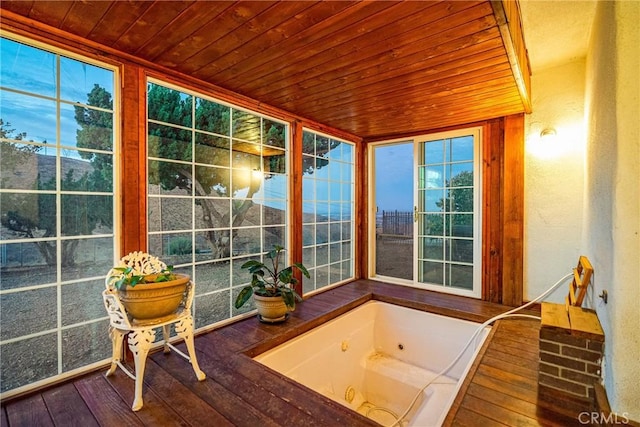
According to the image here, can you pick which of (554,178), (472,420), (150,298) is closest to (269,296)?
(150,298)

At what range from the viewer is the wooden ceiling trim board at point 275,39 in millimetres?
1403

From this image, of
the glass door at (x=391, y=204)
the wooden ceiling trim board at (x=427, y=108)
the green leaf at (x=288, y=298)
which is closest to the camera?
the wooden ceiling trim board at (x=427, y=108)

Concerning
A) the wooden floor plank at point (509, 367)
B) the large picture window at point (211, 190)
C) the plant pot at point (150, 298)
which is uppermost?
the large picture window at point (211, 190)

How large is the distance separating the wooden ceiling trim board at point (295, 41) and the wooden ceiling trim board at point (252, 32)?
0.13 m

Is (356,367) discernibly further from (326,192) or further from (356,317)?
(326,192)

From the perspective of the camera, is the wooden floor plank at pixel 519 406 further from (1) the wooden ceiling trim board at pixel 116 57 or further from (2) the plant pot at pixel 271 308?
(1) the wooden ceiling trim board at pixel 116 57

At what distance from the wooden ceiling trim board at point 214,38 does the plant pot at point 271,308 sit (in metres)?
1.84

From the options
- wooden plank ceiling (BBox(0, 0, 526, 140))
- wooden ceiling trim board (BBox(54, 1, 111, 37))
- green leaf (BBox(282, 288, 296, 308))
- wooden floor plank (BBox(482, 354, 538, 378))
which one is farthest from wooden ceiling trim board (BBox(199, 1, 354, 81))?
wooden floor plank (BBox(482, 354, 538, 378))

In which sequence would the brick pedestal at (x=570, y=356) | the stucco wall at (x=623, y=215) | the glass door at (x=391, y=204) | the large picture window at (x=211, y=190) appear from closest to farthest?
the stucco wall at (x=623, y=215), the brick pedestal at (x=570, y=356), the large picture window at (x=211, y=190), the glass door at (x=391, y=204)

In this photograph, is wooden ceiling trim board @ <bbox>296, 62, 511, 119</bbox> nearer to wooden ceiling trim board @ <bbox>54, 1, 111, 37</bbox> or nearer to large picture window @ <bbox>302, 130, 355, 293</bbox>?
large picture window @ <bbox>302, 130, 355, 293</bbox>

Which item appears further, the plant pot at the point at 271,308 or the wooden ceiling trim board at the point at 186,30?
the plant pot at the point at 271,308

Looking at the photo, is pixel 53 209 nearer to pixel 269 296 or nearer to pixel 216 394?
pixel 216 394

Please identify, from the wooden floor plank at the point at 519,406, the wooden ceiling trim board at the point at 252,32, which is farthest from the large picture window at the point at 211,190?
the wooden floor plank at the point at 519,406

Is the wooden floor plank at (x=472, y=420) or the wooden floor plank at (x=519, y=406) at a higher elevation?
the wooden floor plank at (x=519, y=406)
